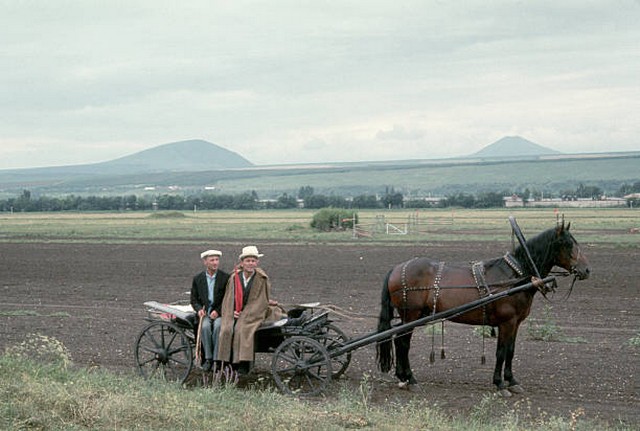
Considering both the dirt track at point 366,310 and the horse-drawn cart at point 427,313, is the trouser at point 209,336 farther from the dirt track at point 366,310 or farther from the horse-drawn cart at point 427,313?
the dirt track at point 366,310

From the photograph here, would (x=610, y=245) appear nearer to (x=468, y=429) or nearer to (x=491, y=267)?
(x=491, y=267)

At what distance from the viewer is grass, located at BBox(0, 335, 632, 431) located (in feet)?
22.5

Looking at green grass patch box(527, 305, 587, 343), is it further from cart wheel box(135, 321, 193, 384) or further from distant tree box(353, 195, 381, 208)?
distant tree box(353, 195, 381, 208)

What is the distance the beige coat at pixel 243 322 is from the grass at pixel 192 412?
2.82 feet

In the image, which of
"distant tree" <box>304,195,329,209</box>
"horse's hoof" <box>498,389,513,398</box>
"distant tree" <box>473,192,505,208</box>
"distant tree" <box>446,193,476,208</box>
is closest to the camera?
"horse's hoof" <box>498,389,513,398</box>

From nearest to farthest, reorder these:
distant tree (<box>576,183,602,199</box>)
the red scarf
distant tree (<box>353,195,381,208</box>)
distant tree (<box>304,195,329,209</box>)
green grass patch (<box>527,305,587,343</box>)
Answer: the red scarf
green grass patch (<box>527,305,587,343</box>)
distant tree (<box>353,195,381,208</box>)
distant tree (<box>304,195,329,209</box>)
distant tree (<box>576,183,602,199</box>)

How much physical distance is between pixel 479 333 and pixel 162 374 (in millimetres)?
5602

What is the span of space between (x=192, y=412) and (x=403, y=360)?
340cm

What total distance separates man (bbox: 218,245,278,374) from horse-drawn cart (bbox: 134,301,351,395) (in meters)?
0.21

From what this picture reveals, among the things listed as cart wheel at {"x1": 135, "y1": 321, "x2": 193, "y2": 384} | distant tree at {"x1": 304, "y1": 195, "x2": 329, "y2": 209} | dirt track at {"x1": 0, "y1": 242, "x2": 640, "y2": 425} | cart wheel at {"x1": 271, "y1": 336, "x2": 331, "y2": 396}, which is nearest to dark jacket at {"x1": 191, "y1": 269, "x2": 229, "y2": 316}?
cart wheel at {"x1": 135, "y1": 321, "x2": 193, "y2": 384}

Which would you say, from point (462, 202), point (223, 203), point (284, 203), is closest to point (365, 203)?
point (284, 203)

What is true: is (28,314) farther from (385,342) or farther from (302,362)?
(385,342)

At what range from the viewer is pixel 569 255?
938 centimetres

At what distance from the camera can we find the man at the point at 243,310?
9328mm
